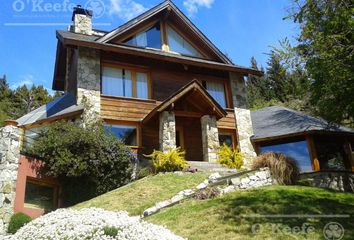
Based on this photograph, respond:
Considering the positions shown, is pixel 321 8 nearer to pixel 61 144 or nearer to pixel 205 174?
pixel 205 174

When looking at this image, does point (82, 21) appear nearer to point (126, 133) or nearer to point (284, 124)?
point (126, 133)

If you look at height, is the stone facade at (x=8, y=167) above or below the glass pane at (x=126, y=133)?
below

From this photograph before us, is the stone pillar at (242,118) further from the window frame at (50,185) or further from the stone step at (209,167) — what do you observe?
the window frame at (50,185)

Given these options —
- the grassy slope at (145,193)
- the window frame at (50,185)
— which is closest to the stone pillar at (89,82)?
the window frame at (50,185)

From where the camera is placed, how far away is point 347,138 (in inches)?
782

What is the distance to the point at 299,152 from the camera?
61.0ft

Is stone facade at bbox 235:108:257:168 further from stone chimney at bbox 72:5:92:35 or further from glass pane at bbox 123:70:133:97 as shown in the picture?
stone chimney at bbox 72:5:92:35

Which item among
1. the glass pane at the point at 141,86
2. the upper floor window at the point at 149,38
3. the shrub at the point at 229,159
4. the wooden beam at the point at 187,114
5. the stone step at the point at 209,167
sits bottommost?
the stone step at the point at 209,167

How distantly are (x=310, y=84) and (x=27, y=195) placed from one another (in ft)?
35.5

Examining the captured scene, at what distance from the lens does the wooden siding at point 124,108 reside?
17.3m

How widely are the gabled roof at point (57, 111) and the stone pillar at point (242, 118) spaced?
28.3 feet

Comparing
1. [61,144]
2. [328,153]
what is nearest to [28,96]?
[61,144]

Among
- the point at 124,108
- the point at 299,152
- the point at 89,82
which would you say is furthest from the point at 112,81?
the point at 299,152

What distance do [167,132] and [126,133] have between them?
2268 mm
